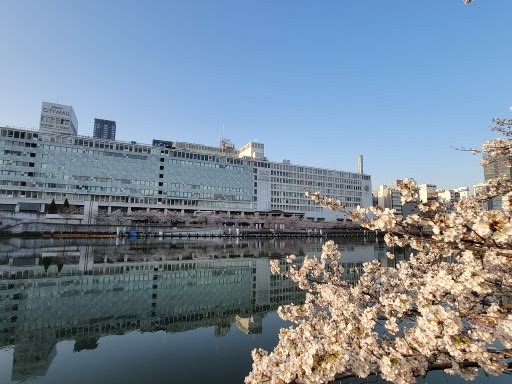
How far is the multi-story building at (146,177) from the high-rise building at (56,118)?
5.44 metres

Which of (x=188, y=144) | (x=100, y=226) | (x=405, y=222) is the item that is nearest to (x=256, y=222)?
(x=188, y=144)

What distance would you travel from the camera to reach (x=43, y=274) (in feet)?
98.5

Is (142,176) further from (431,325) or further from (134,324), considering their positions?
(431,325)

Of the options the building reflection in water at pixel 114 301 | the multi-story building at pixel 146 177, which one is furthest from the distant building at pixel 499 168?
the multi-story building at pixel 146 177

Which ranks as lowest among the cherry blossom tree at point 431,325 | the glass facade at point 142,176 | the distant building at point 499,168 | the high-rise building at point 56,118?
the cherry blossom tree at point 431,325

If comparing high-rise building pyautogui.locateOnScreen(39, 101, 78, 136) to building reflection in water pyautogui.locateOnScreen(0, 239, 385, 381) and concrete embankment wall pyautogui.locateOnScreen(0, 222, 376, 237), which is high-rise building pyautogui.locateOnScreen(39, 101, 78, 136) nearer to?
concrete embankment wall pyautogui.locateOnScreen(0, 222, 376, 237)

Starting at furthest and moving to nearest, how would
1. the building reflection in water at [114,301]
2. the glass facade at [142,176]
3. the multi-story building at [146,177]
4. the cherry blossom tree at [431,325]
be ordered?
the glass facade at [142,176], the multi-story building at [146,177], the building reflection in water at [114,301], the cherry blossom tree at [431,325]

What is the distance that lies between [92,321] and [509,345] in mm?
19089

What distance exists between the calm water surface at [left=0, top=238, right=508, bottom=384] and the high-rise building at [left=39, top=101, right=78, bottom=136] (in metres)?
116

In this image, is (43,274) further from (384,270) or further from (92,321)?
(384,270)

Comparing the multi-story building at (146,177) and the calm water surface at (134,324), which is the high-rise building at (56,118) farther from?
the calm water surface at (134,324)

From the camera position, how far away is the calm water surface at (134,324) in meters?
11.8

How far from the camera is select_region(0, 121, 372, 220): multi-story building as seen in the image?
334 feet

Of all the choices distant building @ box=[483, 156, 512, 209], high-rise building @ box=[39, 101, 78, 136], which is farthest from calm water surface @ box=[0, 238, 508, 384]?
high-rise building @ box=[39, 101, 78, 136]
